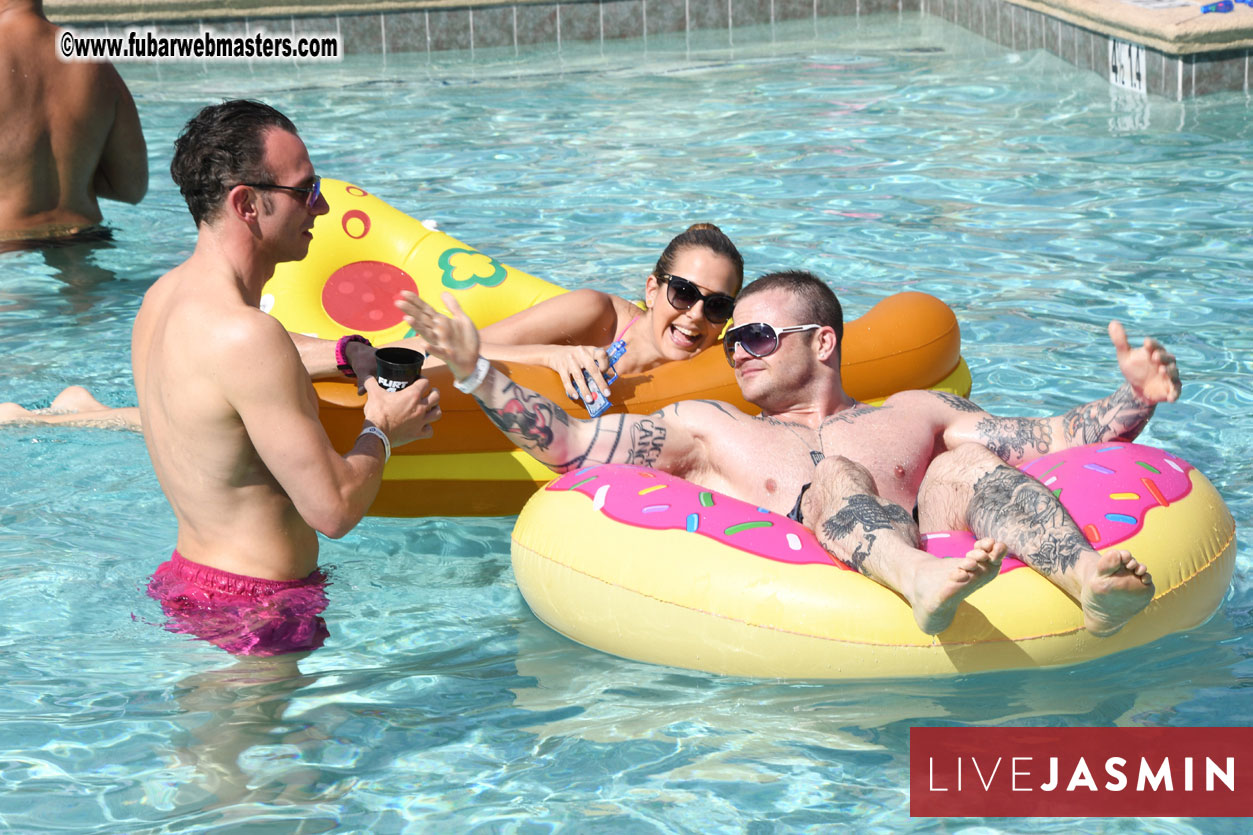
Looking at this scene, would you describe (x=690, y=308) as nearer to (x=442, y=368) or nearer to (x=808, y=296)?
(x=808, y=296)

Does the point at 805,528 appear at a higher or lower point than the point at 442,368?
Result: lower

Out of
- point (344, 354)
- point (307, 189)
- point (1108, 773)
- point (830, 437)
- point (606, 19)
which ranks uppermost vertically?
point (606, 19)

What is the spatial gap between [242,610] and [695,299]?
5.84 feet

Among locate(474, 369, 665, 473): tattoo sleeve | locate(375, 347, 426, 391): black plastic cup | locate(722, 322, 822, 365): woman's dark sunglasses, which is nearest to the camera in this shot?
locate(375, 347, 426, 391): black plastic cup

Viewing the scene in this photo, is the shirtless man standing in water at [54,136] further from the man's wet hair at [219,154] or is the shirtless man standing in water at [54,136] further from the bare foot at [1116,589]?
the bare foot at [1116,589]

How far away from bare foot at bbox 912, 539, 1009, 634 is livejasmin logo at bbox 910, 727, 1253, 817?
307mm

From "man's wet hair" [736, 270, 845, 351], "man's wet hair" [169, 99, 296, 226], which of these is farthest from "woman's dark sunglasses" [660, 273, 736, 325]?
"man's wet hair" [169, 99, 296, 226]

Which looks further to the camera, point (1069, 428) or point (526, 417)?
point (1069, 428)

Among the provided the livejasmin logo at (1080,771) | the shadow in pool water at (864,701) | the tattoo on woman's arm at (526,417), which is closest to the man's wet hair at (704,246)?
the tattoo on woman's arm at (526,417)

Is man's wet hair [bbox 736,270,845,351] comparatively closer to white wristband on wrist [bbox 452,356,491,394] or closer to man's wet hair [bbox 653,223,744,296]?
man's wet hair [bbox 653,223,744,296]

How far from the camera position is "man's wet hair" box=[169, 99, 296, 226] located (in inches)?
119

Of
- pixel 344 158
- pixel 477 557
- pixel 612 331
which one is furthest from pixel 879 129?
pixel 477 557

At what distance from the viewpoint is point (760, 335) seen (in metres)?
3.79

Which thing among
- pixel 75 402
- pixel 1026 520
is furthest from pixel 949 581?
A: pixel 75 402
